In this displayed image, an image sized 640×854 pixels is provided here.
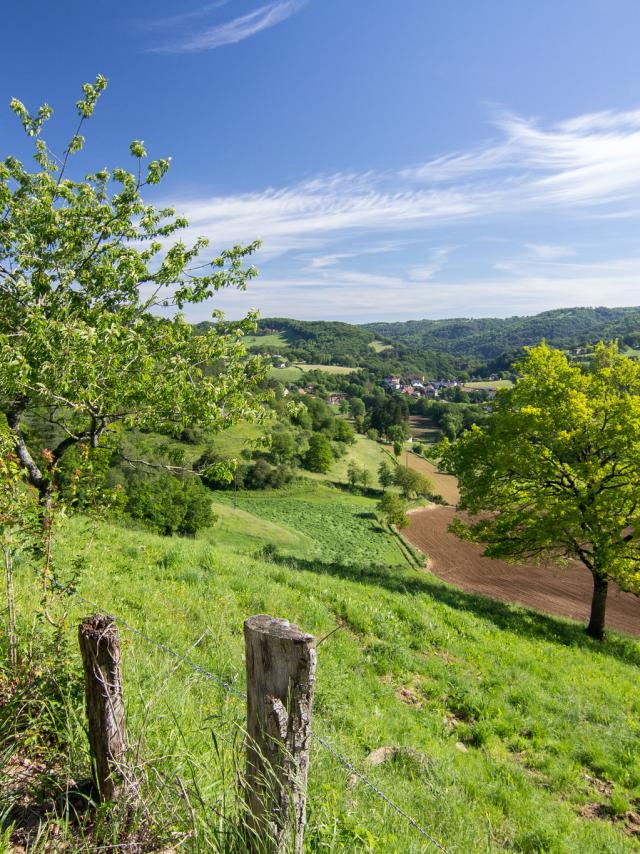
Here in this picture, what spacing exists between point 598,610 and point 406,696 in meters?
11.6

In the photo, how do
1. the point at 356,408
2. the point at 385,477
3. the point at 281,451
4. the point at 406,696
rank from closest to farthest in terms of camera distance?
the point at 406,696 → the point at 281,451 → the point at 385,477 → the point at 356,408

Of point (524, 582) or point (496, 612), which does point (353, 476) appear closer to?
point (524, 582)

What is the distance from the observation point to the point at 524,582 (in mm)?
39938

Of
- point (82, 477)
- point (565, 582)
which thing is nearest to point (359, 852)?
point (82, 477)

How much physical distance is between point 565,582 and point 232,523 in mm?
31446

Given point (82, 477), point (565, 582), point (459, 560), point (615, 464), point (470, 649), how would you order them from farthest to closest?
point (459, 560), point (565, 582), point (615, 464), point (470, 649), point (82, 477)

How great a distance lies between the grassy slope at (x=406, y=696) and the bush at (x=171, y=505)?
1164 inches

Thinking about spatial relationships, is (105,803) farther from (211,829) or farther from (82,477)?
(82,477)

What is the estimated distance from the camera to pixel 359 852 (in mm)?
3195

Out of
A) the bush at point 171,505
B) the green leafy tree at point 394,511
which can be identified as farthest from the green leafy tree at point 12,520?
the green leafy tree at point 394,511

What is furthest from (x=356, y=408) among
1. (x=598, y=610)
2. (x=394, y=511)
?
(x=598, y=610)

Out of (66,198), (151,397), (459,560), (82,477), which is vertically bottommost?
(459,560)

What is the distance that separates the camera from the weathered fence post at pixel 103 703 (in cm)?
307

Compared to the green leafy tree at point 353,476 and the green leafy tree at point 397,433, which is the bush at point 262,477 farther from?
the green leafy tree at point 397,433
